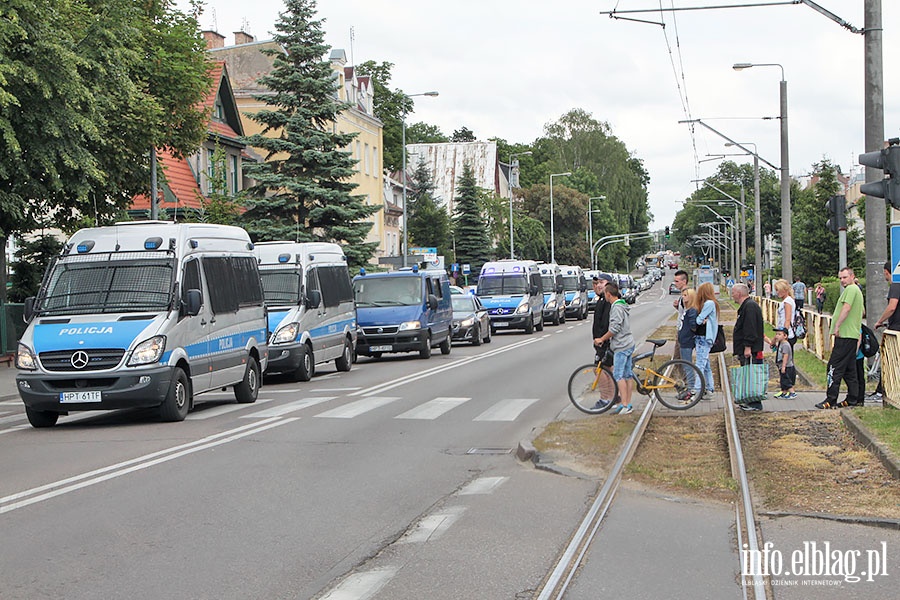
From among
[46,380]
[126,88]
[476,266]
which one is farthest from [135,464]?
[476,266]

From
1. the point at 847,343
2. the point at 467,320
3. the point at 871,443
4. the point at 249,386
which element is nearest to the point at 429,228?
the point at 467,320

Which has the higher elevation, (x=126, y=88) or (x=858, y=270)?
(x=126, y=88)

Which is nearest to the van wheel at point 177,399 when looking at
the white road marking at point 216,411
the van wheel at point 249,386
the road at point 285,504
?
the road at point 285,504

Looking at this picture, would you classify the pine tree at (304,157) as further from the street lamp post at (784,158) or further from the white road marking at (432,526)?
the white road marking at (432,526)

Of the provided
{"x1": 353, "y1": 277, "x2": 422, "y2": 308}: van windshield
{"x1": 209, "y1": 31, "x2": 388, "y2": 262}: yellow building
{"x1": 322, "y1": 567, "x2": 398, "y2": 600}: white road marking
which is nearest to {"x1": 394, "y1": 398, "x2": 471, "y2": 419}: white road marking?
{"x1": 322, "y1": 567, "x2": 398, "y2": 600}: white road marking

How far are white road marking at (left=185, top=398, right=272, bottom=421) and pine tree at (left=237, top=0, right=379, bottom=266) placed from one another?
23.8 meters

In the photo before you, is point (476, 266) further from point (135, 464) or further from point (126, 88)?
point (135, 464)

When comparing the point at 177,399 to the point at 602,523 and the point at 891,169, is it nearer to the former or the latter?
the point at 602,523

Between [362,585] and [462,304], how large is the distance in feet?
96.4

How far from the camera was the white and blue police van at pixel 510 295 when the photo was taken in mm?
42969

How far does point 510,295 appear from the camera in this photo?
43.3 meters

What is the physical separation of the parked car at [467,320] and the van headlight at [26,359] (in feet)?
67.3

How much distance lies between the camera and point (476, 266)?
255ft

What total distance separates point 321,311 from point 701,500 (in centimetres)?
1485
